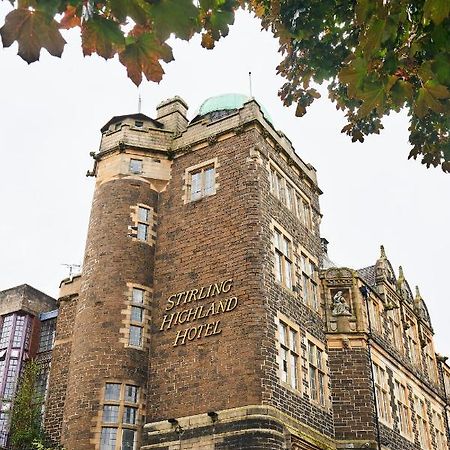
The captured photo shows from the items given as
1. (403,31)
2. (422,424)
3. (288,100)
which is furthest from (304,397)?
(403,31)

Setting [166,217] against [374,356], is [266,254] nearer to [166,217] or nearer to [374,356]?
[166,217]

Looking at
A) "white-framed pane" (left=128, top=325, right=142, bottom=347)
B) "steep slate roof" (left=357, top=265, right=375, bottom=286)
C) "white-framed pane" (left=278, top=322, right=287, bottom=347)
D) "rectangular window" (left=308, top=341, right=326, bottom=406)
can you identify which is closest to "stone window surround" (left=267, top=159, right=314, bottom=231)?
"steep slate roof" (left=357, top=265, right=375, bottom=286)

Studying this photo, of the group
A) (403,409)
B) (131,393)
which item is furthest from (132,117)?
(403,409)

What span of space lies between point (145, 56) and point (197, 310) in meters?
15.8

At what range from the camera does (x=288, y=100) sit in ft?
27.6

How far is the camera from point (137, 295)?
792 inches

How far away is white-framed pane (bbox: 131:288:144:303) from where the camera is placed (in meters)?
20.0

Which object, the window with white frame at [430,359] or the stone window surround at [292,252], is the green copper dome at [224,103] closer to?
the stone window surround at [292,252]

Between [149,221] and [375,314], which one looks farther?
[375,314]

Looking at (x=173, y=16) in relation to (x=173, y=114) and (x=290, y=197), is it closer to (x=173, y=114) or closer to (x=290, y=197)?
(x=290, y=197)

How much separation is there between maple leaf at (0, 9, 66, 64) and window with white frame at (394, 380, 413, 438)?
72.5ft

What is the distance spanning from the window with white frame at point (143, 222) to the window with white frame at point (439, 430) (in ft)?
50.5

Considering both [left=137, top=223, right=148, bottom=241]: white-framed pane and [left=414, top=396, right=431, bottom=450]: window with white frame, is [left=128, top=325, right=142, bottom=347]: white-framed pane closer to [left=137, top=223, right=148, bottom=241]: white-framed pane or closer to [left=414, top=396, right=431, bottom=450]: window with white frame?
[left=137, top=223, right=148, bottom=241]: white-framed pane

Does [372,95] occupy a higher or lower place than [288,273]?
lower
